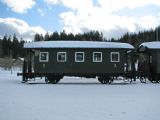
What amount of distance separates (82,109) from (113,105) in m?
1.66

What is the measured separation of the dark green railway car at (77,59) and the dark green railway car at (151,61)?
8.97 ft

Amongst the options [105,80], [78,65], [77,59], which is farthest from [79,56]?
[105,80]

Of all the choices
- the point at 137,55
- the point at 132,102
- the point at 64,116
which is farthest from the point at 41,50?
the point at 64,116

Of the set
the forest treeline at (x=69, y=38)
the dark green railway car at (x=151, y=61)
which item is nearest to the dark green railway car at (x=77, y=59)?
the dark green railway car at (x=151, y=61)

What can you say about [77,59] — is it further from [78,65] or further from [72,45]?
[72,45]

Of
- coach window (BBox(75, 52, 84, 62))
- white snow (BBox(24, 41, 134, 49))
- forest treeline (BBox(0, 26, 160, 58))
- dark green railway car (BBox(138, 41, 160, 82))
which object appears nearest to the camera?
white snow (BBox(24, 41, 134, 49))

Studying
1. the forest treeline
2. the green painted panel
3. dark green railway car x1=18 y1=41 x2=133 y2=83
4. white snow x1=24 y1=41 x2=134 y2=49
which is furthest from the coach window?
the forest treeline

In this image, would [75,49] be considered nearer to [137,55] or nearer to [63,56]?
[63,56]

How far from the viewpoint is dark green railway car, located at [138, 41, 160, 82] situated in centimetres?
2962

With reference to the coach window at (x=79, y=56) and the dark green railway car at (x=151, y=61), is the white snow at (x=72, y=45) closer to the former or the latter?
the coach window at (x=79, y=56)

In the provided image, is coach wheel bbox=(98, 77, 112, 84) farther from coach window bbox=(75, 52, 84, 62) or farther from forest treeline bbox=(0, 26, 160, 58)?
forest treeline bbox=(0, 26, 160, 58)

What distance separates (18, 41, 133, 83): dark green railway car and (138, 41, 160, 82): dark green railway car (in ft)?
8.97

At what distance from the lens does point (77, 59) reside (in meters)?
28.2

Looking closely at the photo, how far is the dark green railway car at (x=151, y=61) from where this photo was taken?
29625 millimetres
